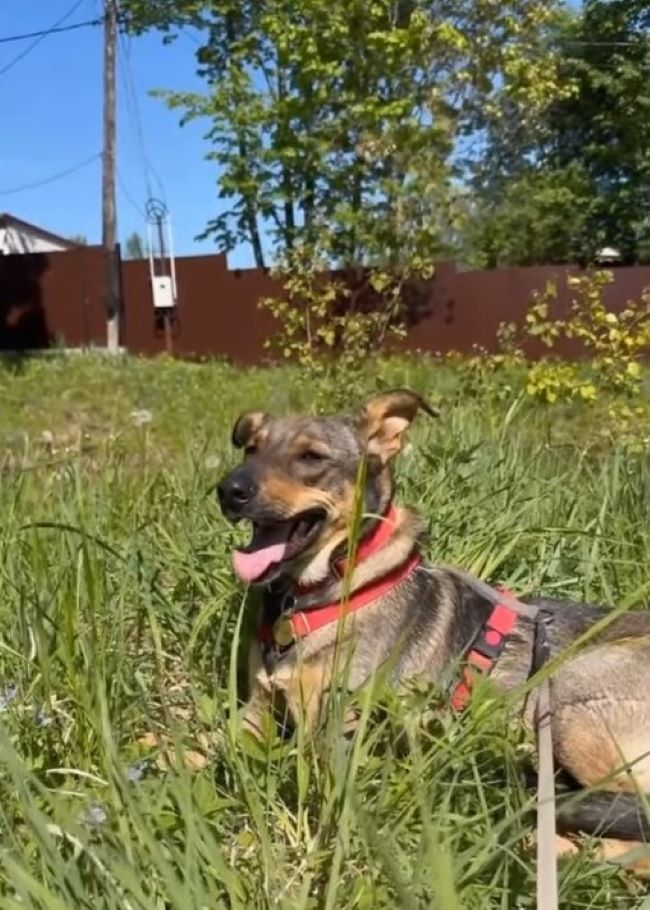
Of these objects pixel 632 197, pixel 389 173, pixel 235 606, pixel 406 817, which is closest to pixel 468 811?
pixel 406 817

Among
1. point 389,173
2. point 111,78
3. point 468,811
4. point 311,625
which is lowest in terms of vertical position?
point 468,811

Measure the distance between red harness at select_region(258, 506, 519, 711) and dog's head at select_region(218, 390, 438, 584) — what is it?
0.26 feet

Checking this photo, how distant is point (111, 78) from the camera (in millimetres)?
22719

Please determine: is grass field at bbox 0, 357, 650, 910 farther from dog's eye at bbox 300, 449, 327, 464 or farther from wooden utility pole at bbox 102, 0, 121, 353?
wooden utility pole at bbox 102, 0, 121, 353

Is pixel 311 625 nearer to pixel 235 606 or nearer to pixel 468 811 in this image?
pixel 235 606

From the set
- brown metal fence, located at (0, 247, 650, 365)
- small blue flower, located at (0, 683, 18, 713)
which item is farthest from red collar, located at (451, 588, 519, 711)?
brown metal fence, located at (0, 247, 650, 365)

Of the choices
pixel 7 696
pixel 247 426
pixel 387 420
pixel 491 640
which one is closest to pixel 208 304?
pixel 247 426

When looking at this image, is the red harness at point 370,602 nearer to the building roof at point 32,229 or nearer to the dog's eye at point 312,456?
the dog's eye at point 312,456

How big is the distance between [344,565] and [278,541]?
20cm

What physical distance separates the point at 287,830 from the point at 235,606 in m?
1.31

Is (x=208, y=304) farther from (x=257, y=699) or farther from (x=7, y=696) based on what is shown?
(x=7, y=696)

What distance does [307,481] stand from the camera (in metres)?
3.24

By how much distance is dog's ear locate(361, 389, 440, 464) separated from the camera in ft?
11.2

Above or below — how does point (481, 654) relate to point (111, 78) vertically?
below
